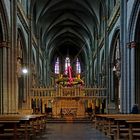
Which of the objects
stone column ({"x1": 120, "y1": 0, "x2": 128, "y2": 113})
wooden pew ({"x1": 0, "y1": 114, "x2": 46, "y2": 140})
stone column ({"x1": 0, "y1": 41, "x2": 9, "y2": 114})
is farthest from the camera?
stone column ({"x1": 120, "y1": 0, "x2": 128, "y2": 113})

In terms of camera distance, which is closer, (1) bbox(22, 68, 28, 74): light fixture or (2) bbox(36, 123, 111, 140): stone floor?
(2) bbox(36, 123, 111, 140): stone floor

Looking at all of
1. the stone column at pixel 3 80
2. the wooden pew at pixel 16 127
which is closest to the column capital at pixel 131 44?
the stone column at pixel 3 80

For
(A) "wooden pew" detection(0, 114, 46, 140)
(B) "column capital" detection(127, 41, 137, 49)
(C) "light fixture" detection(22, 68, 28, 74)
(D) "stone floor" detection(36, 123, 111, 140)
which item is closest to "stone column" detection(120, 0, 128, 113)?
(B) "column capital" detection(127, 41, 137, 49)

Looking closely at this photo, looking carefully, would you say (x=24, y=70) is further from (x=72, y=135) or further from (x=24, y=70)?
(x=72, y=135)

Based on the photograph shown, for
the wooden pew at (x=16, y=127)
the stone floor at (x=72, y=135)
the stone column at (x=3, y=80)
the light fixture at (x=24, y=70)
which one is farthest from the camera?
the light fixture at (x=24, y=70)

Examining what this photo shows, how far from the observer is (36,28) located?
41094mm

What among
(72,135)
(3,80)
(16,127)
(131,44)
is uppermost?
(131,44)

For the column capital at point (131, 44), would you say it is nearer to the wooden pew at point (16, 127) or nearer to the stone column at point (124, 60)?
the stone column at point (124, 60)

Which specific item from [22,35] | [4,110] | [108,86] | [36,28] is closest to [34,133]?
[4,110]

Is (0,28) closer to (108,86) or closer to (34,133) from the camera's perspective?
(34,133)

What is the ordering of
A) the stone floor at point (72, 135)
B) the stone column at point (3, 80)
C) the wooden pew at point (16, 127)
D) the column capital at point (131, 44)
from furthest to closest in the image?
the stone column at point (3, 80), the column capital at point (131, 44), the stone floor at point (72, 135), the wooden pew at point (16, 127)

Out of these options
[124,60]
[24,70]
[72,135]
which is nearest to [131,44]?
[124,60]

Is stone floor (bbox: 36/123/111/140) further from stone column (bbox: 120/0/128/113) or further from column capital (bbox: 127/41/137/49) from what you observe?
column capital (bbox: 127/41/137/49)

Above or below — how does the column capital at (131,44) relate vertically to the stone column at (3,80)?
above
